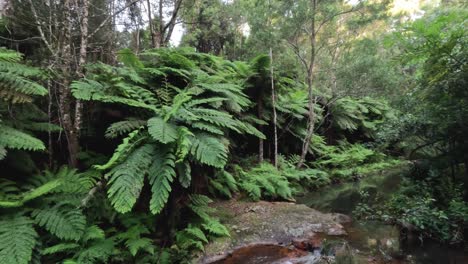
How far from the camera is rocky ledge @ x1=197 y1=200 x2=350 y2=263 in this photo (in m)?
4.04

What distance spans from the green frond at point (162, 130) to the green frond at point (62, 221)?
1.14 m

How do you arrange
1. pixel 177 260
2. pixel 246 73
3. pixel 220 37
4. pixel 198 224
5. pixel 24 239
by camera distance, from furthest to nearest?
pixel 220 37
pixel 246 73
pixel 198 224
pixel 177 260
pixel 24 239

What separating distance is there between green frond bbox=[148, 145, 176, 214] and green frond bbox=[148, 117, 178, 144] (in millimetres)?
204

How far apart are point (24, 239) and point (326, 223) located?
4.35m

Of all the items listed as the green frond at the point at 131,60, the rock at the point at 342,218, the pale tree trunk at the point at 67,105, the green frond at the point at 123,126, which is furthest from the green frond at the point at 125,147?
the rock at the point at 342,218

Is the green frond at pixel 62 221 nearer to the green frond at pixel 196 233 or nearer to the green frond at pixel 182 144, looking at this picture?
the green frond at pixel 182 144

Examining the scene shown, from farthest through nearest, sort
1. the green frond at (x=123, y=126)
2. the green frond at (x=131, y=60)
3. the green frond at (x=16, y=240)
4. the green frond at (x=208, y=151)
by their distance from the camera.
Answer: the green frond at (x=131, y=60)
the green frond at (x=123, y=126)
the green frond at (x=208, y=151)
the green frond at (x=16, y=240)

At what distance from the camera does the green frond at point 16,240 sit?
2.40 m

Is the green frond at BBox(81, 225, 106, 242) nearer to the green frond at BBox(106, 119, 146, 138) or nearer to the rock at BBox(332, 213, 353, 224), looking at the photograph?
the green frond at BBox(106, 119, 146, 138)

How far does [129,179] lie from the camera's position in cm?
312

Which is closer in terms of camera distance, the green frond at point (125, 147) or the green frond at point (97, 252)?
the green frond at point (97, 252)

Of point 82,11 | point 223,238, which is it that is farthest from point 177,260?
point 82,11

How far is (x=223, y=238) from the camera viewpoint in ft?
13.5

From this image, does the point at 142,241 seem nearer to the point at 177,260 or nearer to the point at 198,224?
the point at 177,260
